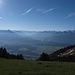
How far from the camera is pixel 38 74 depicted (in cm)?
2425

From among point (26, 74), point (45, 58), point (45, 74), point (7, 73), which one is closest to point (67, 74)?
point (45, 74)

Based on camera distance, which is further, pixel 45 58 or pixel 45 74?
pixel 45 58

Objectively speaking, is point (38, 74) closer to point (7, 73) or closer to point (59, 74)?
point (59, 74)

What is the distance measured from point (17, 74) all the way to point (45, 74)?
378cm

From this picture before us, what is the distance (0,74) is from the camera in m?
24.0

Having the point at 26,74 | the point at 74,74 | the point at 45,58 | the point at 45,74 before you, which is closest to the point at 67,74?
the point at 74,74

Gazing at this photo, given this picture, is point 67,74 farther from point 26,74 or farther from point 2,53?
point 2,53

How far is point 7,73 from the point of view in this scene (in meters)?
24.9

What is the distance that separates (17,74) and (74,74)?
25.1 feet

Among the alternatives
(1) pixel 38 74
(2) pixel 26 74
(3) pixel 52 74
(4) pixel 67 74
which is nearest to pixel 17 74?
(2) pixel 26 74

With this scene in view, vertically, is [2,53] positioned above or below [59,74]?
above

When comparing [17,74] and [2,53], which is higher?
[2,53]

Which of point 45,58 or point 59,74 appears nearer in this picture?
point 59,74

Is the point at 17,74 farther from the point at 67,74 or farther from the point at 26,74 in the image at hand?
the point at 67,74
